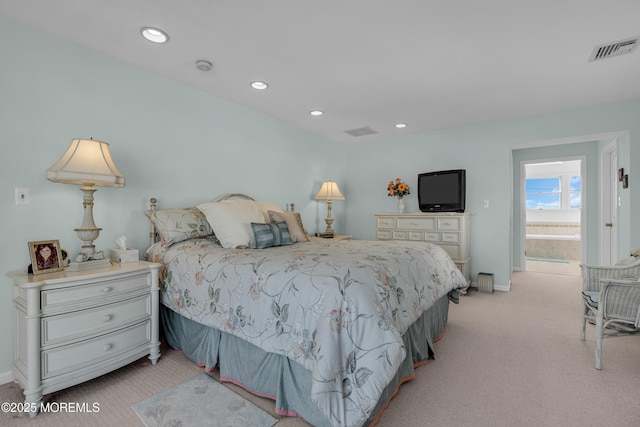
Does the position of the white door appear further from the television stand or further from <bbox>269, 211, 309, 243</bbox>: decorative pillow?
<bbox>269, 211, 309, 243</bbox>: decorative pillow

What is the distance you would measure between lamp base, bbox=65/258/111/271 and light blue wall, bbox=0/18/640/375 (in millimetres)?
441

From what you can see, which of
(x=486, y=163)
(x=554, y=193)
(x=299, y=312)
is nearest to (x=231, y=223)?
(x=299, y=312)

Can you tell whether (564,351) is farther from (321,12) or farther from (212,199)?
(212,199)

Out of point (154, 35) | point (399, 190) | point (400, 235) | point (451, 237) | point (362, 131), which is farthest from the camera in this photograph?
point (399, 190)

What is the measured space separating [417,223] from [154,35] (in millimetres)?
3754

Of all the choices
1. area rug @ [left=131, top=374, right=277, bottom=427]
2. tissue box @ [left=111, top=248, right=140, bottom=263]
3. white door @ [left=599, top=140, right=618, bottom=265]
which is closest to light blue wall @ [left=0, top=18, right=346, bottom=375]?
tissue box @ [left=111, top=248, right=140, bottom=263]

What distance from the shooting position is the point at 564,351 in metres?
2.42

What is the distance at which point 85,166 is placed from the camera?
6.51 feet

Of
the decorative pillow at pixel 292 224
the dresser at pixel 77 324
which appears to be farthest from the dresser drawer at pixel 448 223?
the dresser at pixel 77 324

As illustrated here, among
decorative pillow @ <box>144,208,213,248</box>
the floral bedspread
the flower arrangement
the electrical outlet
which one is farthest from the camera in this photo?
the flower arrangement

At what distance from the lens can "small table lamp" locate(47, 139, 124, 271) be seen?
1.93 metres

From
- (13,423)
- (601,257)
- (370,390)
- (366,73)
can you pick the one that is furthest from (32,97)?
(601,257)

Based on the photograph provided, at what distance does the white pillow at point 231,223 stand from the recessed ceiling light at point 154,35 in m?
1.34

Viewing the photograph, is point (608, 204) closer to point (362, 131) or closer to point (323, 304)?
point (362, 131)
